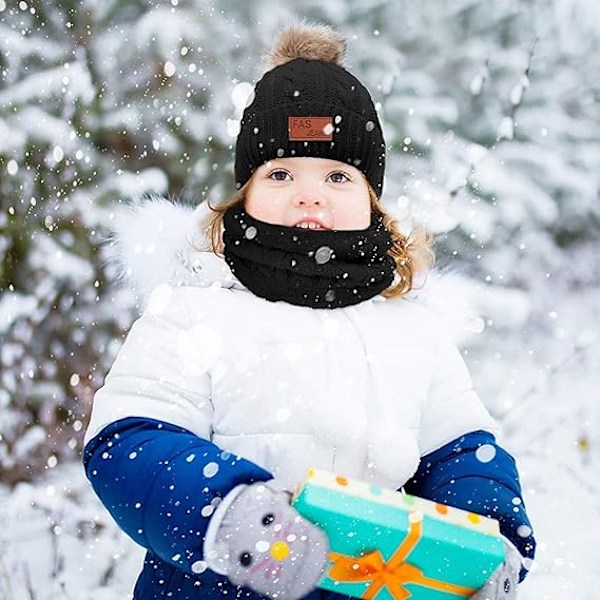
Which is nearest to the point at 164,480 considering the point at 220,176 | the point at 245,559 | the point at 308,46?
the point at 245,559

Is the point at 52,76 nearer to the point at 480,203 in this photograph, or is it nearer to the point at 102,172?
the point at 102,172

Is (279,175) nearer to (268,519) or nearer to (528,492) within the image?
(268,519)

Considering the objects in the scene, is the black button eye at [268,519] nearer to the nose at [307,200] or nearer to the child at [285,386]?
the child at [285,386]

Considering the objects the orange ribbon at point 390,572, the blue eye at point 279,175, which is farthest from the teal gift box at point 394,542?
the blue eye at point 279,175

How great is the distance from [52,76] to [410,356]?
2.70 metres

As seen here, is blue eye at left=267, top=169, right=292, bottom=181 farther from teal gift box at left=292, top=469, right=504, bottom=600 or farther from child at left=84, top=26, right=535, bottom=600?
teal gift box at left=292, top=469, right=504, bottom=600

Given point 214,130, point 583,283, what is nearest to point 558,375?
point 583,283

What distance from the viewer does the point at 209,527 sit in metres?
1.37

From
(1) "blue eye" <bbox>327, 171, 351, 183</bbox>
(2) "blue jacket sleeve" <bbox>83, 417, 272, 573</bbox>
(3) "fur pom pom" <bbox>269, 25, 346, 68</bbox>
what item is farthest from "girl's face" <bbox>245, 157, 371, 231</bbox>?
(2) "blue jacket sleeve" <bbox>83, 417, 272, 573</bbox>

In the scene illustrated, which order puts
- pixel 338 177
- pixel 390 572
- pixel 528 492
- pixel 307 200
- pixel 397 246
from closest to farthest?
pixel 390 572
pixel 307 200
pixel 338 177
pixel 397 246
pixel 528 492

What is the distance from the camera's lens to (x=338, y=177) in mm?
1926

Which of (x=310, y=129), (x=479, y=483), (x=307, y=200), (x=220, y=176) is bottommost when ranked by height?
(x=220, y=176)

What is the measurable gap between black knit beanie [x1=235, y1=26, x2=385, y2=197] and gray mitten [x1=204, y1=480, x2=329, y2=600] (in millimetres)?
857

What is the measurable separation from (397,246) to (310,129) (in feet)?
1.57
